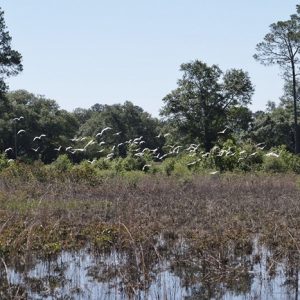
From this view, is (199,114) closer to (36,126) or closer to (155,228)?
(36,126)

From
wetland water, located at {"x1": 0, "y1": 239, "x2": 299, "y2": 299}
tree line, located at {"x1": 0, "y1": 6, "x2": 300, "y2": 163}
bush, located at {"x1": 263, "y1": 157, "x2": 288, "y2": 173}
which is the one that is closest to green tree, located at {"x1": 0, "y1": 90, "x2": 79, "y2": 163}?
tree line, located at {"x1": 0, "y1": 6, "x2": 300, "y2": 163}

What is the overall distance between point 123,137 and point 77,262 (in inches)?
2959

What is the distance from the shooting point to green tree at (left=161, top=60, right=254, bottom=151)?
54219 mm

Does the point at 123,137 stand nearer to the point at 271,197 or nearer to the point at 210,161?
the point at 210,161

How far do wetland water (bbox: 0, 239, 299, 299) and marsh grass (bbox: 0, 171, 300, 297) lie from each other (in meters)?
0.04

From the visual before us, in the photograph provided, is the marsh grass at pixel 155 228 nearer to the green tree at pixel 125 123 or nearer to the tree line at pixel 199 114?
the tree line at pixel 199 114

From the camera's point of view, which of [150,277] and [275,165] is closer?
[150,277]

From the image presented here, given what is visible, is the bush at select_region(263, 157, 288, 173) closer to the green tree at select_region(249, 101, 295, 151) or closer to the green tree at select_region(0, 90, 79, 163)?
the green tree at select_region(0, 90, 79, 163)

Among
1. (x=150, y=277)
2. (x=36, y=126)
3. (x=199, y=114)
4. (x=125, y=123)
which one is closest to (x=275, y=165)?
(x=199, y=114)

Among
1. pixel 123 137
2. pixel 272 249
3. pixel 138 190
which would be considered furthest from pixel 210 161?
pixel 123 137

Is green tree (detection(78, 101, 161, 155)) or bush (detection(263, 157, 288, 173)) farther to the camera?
green tree (detection(78, 101, 161, 155))

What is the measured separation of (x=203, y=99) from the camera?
54844 mm

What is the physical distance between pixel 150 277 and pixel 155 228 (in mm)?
4009

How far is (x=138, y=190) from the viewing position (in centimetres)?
2189
